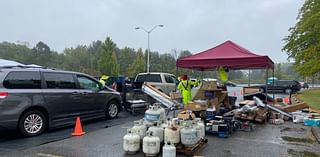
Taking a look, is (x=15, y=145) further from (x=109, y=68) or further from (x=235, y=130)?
(x=109, y=68)

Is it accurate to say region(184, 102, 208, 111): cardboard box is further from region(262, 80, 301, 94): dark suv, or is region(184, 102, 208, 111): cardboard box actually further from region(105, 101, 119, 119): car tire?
region(262, 80, 301, 94): dark suv

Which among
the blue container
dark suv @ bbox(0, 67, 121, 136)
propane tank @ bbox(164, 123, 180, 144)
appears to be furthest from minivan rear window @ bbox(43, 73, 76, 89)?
Result: the blue container

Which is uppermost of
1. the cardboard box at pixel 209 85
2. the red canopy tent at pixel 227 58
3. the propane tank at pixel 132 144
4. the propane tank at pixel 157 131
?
the red canopy tent at pixel 227 58

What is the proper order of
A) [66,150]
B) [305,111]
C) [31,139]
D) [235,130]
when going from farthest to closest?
1. [305,111]
2. [235,130]
3. [31,139]
4. [66,150]

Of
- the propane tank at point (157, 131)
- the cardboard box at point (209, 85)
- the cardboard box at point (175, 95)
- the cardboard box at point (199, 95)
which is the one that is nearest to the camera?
the propane tank at point (157, 131)

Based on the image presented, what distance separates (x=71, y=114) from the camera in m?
8.45

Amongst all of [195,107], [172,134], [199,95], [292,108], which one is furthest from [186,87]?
[172,134]

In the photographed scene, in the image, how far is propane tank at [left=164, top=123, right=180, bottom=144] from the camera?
5547mm

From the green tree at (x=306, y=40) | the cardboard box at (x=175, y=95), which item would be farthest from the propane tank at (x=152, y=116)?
the green tree at (x=306, y=40)

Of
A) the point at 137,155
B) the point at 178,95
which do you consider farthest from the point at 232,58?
the point at 137,155

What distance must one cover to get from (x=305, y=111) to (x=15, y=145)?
11.3 metres

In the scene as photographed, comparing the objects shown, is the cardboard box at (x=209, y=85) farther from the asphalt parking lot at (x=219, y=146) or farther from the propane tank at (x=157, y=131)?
the propane tank at (x=157, y=131)

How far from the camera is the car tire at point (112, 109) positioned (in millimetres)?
10180

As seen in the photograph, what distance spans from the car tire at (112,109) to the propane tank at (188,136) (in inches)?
203
